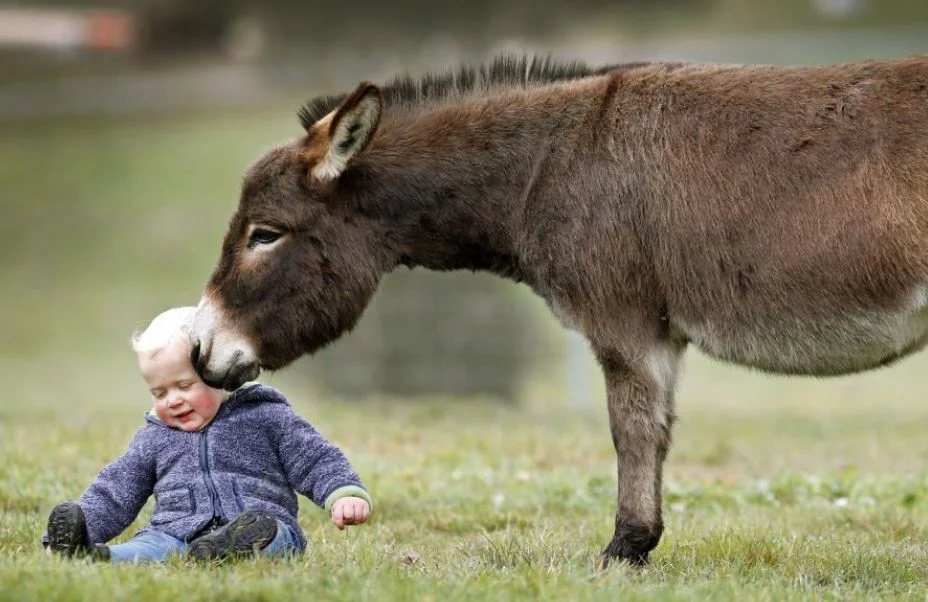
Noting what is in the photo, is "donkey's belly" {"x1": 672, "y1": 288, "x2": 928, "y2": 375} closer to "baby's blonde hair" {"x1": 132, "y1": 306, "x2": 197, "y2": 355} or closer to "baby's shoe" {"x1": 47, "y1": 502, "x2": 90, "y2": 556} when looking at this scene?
"baby's blonde hair" {"x1": 132, "y1": 306, "x2": 197, "y2": 355}

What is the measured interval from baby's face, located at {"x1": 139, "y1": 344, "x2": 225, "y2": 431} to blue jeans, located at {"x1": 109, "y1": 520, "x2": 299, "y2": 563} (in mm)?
428

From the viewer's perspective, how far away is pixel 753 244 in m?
4.58

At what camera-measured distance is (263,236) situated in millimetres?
4984

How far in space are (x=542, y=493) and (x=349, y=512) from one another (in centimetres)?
249

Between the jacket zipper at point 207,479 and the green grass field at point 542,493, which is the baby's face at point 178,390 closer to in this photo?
the jacket zipper at point 207,479

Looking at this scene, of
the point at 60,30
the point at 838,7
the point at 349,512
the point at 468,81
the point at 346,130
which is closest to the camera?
the point at 349,512

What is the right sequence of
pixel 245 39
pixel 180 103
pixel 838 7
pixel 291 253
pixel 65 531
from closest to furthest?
1. pixel 65 531
2. pixel 291 253
3. pixel 838 7
4. pixel 180 103
5. pixel 245 39

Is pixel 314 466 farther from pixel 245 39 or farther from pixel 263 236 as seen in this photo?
pixel 245 39

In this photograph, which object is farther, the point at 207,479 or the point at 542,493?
the point at 542,493

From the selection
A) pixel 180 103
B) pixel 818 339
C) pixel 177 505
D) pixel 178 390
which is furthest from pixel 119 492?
pixel 180 103

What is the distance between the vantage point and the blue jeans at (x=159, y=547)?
4.30m

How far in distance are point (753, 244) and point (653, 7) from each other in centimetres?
1901

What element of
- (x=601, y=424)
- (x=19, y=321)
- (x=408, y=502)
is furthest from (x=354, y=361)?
(x=19, y=321)

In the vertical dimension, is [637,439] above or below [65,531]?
above
